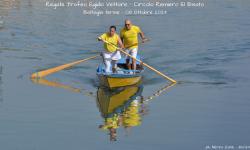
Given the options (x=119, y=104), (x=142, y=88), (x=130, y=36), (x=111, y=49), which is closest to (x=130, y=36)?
(x=130, y=36)

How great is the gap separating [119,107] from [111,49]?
264 centimetres

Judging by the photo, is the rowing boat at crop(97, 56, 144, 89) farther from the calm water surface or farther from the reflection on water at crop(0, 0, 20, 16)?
the reflection on water at crop(0, 0, 20, 16)

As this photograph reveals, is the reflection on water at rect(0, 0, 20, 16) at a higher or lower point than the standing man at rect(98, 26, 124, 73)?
lower

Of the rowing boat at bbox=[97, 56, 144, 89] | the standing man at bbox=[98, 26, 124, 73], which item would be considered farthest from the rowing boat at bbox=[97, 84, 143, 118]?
the standing man at bbox=[98, 26, 124, 73]

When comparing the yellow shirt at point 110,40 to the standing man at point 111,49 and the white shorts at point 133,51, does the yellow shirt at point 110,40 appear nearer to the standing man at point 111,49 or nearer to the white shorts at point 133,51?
the standing man at point 111,49

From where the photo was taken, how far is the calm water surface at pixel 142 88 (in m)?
19.4

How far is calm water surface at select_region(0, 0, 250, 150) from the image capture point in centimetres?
1942

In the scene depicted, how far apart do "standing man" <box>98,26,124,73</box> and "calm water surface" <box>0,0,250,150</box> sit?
1193 millimetres

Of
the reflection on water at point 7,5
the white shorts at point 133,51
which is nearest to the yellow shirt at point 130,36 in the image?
the white shorts at point 133,51

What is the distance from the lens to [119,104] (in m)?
23.9

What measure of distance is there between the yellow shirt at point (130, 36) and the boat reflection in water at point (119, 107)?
5.75ft

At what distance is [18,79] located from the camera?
2692 centimetres

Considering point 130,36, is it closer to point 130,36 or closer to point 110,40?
point 130,36

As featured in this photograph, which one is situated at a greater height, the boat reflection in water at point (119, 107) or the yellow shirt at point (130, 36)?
the yellow shirt at point (130, 36)
